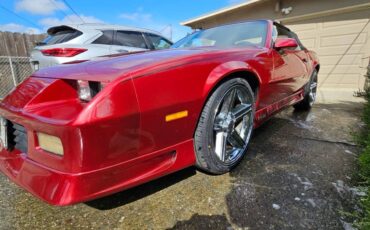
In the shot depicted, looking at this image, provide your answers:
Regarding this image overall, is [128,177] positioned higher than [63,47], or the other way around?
[63,47]

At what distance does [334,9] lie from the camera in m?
6.28

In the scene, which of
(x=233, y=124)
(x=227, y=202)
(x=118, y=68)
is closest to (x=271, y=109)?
(x=233, y=124)

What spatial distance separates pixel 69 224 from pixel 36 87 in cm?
84

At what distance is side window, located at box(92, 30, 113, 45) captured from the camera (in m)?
4.53

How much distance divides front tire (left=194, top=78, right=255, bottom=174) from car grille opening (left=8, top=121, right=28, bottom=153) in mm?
1035

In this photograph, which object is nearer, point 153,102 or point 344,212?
point 153,102

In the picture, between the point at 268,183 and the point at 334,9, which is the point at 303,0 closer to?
the point at 334,9

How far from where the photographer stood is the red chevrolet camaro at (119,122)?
3.89 ft

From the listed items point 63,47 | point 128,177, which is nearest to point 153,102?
point 128,177

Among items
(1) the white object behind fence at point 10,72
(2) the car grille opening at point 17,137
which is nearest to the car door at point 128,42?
(1) the white object behind fence at point 10,72

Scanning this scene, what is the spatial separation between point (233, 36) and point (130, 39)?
3028 millimetres

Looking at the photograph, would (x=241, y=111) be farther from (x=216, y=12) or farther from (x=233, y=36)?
(x=216, y=12)

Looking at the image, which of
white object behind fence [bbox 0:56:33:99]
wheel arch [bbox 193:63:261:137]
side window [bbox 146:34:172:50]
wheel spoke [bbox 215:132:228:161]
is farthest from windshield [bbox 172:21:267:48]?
white object behind fence [bbox 0:56:33:99]

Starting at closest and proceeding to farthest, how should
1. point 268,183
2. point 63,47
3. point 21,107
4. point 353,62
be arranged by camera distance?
point 21,107 → point 268,183 → point 63,47 → point 353,62
